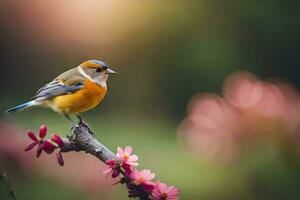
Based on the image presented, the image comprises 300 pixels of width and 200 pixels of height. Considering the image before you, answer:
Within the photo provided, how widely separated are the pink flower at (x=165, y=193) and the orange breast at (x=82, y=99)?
299mm

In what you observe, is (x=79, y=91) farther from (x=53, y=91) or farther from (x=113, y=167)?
(x=113, y=167)

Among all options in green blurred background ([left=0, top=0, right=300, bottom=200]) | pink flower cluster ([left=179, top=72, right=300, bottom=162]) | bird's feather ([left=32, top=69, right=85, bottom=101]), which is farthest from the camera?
green blurred background ([left=0, top=0, right=300, bottom=200])

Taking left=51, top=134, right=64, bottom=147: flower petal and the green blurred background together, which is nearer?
left=51, top=134, right=64, bottom=147: flower petal

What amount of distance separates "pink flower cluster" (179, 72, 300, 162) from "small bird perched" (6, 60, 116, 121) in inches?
71.7

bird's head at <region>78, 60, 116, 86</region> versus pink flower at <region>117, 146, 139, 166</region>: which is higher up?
bird's head at <region>78, 60, 116, 86</region>

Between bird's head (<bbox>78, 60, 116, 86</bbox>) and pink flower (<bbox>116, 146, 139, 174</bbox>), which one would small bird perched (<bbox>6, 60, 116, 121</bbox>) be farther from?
pink flower (<bbox>116, 146, 139, 174</bbox>)

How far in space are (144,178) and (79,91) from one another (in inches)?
13.5

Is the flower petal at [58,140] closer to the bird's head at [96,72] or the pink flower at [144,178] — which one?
the pink flower at [144,178]

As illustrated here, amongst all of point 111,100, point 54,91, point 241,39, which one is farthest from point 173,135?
point 54,91

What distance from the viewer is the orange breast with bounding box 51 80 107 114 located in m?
1.02

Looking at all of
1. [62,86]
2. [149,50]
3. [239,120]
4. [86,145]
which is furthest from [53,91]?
[149,50]

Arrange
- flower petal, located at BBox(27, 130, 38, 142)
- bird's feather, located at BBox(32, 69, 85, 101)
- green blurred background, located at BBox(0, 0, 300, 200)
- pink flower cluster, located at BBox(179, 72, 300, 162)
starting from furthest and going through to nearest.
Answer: green blurred background, located at BBox(0, 0, 300, 200) < pink flower cluster, located at BBox(179, 72, 300, 162) < bird's feather, located at BBox(32, 69, 85, 101) < flower petal, located at BBox(27, 130, 38, 142)

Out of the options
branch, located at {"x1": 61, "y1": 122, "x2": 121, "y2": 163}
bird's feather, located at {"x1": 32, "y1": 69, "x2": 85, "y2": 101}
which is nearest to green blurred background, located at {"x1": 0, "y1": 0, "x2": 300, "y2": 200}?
bird's feather, located at {"x1": 32, "y1": 69, "x2": 85, "y2": 101}

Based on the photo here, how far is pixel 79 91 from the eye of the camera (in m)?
1.06
